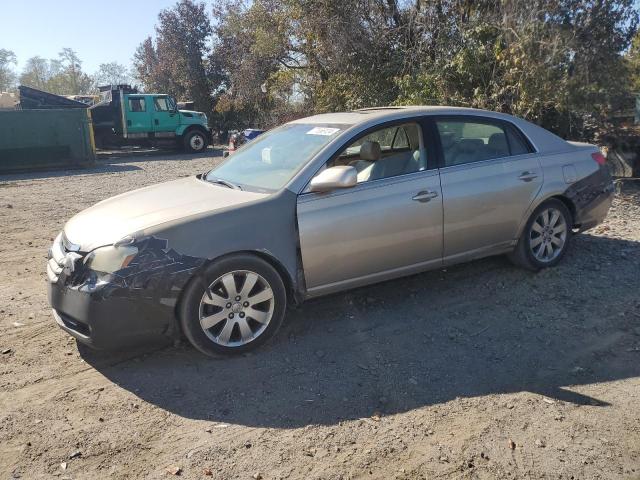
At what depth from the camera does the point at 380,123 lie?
4.75 meters

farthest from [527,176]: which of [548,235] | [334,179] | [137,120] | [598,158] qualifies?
[137,120]

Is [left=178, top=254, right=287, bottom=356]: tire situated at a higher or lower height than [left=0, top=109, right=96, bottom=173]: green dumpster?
→ lower

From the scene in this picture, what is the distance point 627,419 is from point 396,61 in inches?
437

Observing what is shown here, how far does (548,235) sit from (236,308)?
3.20m

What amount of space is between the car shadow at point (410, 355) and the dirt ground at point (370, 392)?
1 centimetres

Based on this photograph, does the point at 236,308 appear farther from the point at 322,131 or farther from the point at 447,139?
the point at 447,139

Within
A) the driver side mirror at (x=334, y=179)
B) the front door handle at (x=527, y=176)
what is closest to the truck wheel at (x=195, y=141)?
the front door handle at (x=527, y=176)

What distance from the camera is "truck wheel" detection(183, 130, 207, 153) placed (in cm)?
2234

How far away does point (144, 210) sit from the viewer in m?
4.19

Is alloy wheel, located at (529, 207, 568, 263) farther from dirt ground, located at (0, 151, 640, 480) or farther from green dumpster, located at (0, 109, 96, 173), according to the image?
green dumpster, located at (0, 109, 96, 173)

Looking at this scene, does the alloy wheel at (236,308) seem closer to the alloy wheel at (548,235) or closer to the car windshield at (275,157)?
the car windshield at (275,157)

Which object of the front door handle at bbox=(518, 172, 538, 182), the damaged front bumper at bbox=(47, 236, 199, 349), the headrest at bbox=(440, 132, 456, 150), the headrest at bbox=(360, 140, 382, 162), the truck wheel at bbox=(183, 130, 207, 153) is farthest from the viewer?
the truck wheel at bbox=(183, 130, 207, 153)

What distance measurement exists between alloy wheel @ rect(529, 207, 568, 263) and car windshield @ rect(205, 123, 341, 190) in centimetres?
218

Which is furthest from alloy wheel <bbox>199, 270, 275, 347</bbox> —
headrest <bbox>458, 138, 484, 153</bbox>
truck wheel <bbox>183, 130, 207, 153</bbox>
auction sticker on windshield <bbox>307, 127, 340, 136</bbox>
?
truck wheel <bbox>183, 130, 207, 153</bbox>
